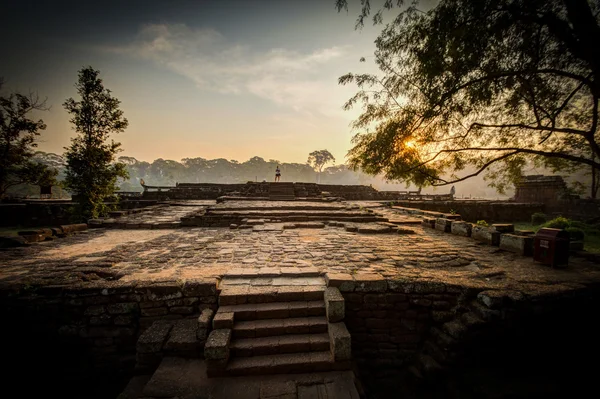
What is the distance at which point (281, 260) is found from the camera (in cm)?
482

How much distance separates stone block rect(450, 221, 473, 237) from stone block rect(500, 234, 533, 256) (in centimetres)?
123

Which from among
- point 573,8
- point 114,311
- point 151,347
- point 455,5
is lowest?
point 151,347

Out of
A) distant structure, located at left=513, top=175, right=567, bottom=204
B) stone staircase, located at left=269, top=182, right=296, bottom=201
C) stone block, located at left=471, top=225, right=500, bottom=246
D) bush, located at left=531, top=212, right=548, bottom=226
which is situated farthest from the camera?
stone staircase, located at left=269, top=182, right=296, bottom=201

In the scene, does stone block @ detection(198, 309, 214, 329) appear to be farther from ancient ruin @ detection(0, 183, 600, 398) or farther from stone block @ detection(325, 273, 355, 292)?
stone block @ detection(325, 273, 355, 292)

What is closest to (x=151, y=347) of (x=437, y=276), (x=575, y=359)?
(x=437, y=276)

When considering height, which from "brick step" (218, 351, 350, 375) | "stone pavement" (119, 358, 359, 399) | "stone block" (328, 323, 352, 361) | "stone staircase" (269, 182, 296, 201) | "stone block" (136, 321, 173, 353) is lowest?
"stone pavement" (119, 358, 359, 399)

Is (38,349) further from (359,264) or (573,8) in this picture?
(573,8)

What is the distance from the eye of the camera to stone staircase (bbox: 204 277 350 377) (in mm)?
2920

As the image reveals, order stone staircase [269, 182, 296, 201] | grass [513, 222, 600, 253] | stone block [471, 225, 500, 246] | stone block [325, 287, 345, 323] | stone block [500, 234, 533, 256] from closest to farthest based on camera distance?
stone block [325, 287, 345, 323], stone block [500, 234, 533, 256], stone block [471, 225, 500, 246], grass [513, 222, 600, 253], stone staircase [269, 182, 296, 201]

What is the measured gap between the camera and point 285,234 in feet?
24.3

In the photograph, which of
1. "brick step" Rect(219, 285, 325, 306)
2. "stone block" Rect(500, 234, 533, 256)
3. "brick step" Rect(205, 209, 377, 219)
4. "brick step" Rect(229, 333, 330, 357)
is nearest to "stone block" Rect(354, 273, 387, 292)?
"brick step" Rect(219, 285, 325, 306)

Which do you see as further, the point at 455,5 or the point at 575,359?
the point at 455,5

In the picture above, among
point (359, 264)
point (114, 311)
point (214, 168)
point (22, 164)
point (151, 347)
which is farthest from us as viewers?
point (214, 168)

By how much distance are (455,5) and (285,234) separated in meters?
6.96
